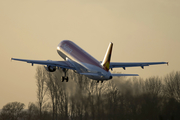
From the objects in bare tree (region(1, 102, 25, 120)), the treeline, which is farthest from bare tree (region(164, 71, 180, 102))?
bare tree (region(1, 102, 25, 120))

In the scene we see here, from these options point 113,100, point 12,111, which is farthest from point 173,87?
point 12,111

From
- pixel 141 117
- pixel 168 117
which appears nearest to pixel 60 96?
pixel 141 117

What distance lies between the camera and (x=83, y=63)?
227 feet

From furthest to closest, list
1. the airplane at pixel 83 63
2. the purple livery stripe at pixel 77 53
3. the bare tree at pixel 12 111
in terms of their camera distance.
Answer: the bare tree at pixel 12 111, the purple livery stripe at pixel 77 53, the airplane at pixel 83 63

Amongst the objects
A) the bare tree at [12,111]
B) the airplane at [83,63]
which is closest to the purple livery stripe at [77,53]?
the airplane at [83,63]

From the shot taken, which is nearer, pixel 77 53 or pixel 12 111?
pixel 77 53

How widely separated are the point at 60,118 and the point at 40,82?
15.8 m

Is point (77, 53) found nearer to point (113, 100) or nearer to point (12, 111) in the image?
point (113, 100)

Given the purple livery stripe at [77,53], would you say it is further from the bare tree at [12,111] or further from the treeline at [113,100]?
the bare tree at [12,111]

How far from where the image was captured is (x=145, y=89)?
81.6 metres

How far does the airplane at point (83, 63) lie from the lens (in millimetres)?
64625

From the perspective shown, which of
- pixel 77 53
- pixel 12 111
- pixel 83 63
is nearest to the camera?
pixel 83 63

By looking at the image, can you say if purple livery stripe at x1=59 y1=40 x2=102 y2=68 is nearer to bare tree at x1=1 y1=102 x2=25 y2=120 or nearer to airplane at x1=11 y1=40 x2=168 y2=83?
airplane at x1=11 y1=40 x2=168 y2=83

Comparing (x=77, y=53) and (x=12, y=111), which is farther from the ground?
(x=77, y=53)
